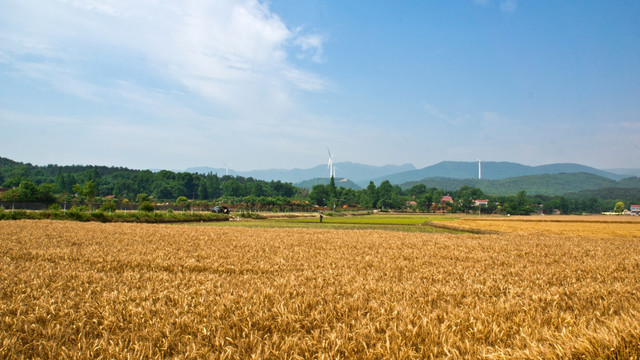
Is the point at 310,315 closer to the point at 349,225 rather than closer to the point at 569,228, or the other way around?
the point at 349,225

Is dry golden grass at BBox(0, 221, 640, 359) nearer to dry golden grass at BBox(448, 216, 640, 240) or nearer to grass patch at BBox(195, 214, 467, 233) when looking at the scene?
dry golden grass at BBox(448, 216, 640, 240)

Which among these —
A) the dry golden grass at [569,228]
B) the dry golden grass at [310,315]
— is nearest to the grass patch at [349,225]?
the dry golden grass at [569,228]

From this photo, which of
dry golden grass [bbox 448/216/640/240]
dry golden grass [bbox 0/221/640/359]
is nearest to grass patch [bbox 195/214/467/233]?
dry golden grass [bbox 448/216/640/240]

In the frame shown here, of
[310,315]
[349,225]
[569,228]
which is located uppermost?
[310,315]

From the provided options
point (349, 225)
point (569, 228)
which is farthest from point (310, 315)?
point (569, 228)

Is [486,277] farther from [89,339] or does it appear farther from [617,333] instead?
[89,339]

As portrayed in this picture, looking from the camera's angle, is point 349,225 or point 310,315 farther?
point 349,225

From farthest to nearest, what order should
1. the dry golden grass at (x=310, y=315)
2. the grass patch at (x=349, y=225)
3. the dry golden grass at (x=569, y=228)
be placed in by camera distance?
the grass patch at (x=349, y=225)
the dry golden grass at (x=569, y=228)
the dry golden grass at (x=310, y=315)

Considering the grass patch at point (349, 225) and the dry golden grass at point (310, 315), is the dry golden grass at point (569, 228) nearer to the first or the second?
the grass patch at point (349, 225)

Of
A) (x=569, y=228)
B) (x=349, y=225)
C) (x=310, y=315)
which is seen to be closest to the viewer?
(x=310, y=315)

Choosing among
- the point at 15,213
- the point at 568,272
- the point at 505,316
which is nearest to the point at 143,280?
the point at 505,316

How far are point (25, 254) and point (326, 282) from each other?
12637 mm

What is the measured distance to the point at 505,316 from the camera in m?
Answer: 6.20

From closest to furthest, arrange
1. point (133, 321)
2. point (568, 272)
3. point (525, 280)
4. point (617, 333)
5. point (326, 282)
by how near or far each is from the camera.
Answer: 1. point (617, 333)
2. point (133, 321)
3. point (326, 282)
4. point (525, 280)
5. point (568, 272)
